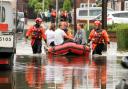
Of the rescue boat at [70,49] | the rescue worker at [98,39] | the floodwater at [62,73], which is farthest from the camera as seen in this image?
the rescue worker at [98,39]

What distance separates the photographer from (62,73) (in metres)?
19.9

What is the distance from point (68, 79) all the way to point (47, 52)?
10.8 meters

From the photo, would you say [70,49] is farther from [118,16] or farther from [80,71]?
[118,16]

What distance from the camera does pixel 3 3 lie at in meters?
22.8

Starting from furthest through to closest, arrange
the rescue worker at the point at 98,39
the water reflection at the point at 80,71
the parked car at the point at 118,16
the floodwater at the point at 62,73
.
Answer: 1. the parked car at the point at 118,16
2. the rescue worker at the point at 98,39
3. the water reflection at the point at 80,71
4. the floodwater at the point at 62,73

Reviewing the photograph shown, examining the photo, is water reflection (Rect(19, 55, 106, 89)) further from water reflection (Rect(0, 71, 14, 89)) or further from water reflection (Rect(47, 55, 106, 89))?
water reflection (Rect(0, 71, 14, 89))

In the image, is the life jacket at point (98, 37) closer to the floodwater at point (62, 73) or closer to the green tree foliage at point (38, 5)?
the floodwater at point (62, 73)

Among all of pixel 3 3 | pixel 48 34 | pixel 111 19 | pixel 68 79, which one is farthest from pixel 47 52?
pixel 111 19

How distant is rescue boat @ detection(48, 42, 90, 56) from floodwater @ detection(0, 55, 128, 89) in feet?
3.40

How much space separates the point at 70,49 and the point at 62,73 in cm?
839

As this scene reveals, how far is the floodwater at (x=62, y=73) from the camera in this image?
1656cm

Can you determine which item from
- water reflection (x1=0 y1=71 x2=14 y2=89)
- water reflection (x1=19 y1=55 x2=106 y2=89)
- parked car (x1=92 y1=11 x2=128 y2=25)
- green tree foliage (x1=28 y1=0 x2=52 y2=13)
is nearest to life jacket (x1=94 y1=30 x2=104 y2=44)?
water reflection (x1=19 y1=55 x2=106 y2=89)

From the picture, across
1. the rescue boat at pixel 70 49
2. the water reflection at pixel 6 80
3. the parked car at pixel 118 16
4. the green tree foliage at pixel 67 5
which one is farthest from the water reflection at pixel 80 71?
the green tree foliage at pixel 67 5

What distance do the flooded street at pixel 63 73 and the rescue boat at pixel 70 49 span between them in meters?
0.45
